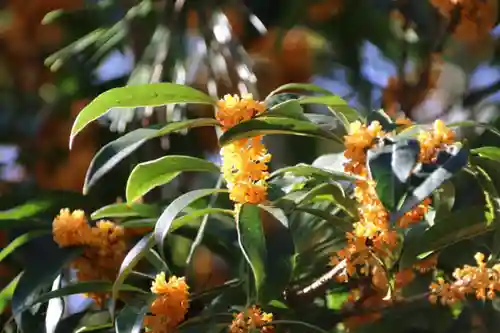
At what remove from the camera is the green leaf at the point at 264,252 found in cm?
71

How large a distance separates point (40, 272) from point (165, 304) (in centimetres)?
16

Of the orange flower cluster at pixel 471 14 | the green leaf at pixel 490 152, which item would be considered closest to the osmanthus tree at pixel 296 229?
the green leaf at pixel 490 152

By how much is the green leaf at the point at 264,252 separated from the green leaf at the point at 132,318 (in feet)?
0.36

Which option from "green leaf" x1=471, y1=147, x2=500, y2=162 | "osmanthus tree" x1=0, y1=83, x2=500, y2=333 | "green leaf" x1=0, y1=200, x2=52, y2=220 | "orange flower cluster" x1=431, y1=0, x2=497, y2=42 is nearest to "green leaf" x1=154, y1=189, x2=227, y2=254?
"osmanthus tree" x1=0, y1=83, x2=500, y2=333

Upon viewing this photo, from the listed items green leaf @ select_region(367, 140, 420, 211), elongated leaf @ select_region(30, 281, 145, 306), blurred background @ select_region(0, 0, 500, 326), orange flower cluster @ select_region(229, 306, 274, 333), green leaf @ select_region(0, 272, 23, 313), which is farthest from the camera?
blurred background @ select_region(0, 0, 500, 326)

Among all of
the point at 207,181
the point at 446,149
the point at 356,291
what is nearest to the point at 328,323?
the point at 356,291

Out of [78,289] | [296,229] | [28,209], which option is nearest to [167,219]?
[78,289]

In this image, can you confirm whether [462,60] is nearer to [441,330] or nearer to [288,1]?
[288,1]

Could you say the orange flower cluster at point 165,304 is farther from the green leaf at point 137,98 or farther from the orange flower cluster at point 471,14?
the orange flower cluster at point 471,14

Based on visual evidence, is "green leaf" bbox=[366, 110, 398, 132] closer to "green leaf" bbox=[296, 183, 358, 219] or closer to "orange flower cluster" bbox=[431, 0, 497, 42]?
"green leaf" bbox=[296, 183, 358, 219]

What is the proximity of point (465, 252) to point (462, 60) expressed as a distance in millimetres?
734

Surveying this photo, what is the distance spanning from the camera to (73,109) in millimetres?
1465

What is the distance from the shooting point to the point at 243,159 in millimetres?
754

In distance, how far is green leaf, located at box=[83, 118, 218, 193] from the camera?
2.46 ft
